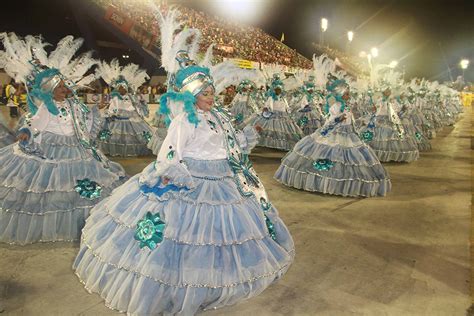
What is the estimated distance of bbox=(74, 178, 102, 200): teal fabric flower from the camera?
17.3 feet

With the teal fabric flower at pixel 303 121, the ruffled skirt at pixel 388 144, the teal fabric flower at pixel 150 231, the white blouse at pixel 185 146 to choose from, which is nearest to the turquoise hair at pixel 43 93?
Answer: the white blouse at pixel 185 146

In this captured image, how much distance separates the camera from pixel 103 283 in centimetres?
367

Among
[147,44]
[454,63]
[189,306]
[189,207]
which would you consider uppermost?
[454,63]

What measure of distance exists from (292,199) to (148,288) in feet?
15.3

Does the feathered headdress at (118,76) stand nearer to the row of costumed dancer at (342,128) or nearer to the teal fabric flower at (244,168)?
the row of costumed dancer at (342,128)

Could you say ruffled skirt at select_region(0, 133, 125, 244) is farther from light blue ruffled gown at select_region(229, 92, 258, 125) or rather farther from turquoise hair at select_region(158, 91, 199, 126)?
light blue ruffled gown at select_region(229, 92, 258, 125)

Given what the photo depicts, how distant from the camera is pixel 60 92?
5531mm

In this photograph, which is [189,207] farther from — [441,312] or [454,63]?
[454,63]

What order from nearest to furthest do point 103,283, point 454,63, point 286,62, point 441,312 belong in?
point 103,283, point 441,312, point 286,62, point 454,63

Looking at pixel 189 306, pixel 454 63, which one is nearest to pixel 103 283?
pixel 189 306

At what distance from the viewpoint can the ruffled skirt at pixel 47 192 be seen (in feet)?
16.4

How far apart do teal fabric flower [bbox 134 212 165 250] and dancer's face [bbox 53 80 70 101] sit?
2847 millimetres

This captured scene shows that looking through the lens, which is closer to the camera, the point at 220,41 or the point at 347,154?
the point at 347,154

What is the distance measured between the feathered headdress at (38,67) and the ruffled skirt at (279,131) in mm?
8376
